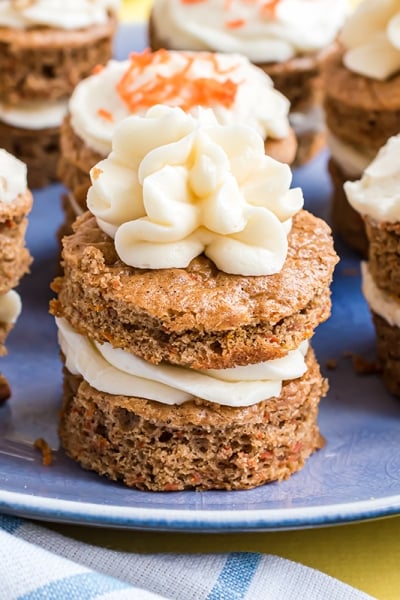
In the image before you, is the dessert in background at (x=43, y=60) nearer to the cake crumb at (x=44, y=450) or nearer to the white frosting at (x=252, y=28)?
the white frosting at (x=252, y=28)

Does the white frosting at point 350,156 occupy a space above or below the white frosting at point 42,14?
below

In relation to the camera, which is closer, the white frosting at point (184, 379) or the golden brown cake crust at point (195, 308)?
the golden brown cake crust at point (195, 308)

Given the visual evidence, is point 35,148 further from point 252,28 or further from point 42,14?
point 252,28

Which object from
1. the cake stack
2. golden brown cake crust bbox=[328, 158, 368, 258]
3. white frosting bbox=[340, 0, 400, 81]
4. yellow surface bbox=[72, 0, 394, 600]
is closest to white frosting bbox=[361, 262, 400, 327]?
yellow surface bbox=[72, 0, 394, 600]

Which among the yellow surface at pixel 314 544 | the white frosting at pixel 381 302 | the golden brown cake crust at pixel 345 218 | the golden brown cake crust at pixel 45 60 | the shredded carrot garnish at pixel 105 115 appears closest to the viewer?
the yellow surface at pixel 314 544

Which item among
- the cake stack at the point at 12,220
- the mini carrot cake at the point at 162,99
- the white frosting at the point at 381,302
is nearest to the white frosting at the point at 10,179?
the cake stack at the point at 12,220

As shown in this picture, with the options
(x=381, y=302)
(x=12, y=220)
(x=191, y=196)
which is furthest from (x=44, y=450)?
(x=381, y=302)

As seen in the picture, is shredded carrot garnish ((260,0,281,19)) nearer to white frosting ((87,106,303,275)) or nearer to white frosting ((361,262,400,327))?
white frosting ((361,262,400,327))

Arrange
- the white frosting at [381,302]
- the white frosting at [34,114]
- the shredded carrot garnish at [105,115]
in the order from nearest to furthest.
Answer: the white frosting at [381,302], the shredded carrot garnish at [105,115], the white frosting at [34,114]
